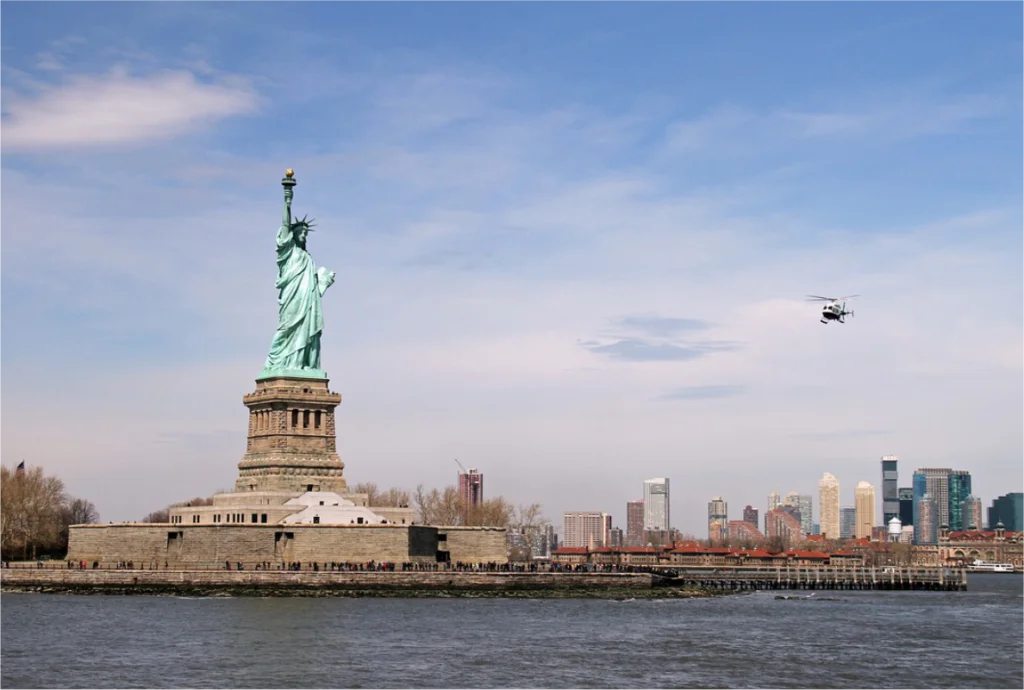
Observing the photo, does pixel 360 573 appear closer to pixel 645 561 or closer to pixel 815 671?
pixel 815 671

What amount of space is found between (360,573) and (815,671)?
3203 centimetres

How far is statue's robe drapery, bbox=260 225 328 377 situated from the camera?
275 feet

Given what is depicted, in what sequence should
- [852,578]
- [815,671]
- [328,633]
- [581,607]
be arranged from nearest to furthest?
[815,671] < [328,633] < [581,607] < [852,578]

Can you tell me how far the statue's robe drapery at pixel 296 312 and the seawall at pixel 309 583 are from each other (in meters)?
13.6

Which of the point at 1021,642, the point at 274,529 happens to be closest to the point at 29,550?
the point at 274,529

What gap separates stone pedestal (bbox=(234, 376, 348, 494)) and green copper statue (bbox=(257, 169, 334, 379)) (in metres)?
1.26

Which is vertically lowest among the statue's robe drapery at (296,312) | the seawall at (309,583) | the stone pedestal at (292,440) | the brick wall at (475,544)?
the seawall at (309,583)

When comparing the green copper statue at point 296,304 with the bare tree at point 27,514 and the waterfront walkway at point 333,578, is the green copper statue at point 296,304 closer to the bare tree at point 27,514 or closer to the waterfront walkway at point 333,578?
the waterfront walkway at point 333,578

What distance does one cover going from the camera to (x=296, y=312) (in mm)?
84375

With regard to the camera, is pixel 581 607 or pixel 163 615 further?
pixel 581 607

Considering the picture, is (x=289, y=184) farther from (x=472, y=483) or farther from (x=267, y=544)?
(x=472, y=483)

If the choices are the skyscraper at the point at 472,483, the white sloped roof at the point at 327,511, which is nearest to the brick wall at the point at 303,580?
the white sloped roof at the point at 327,511

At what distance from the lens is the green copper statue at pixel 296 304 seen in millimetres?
83875

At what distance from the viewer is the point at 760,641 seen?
5662cm
